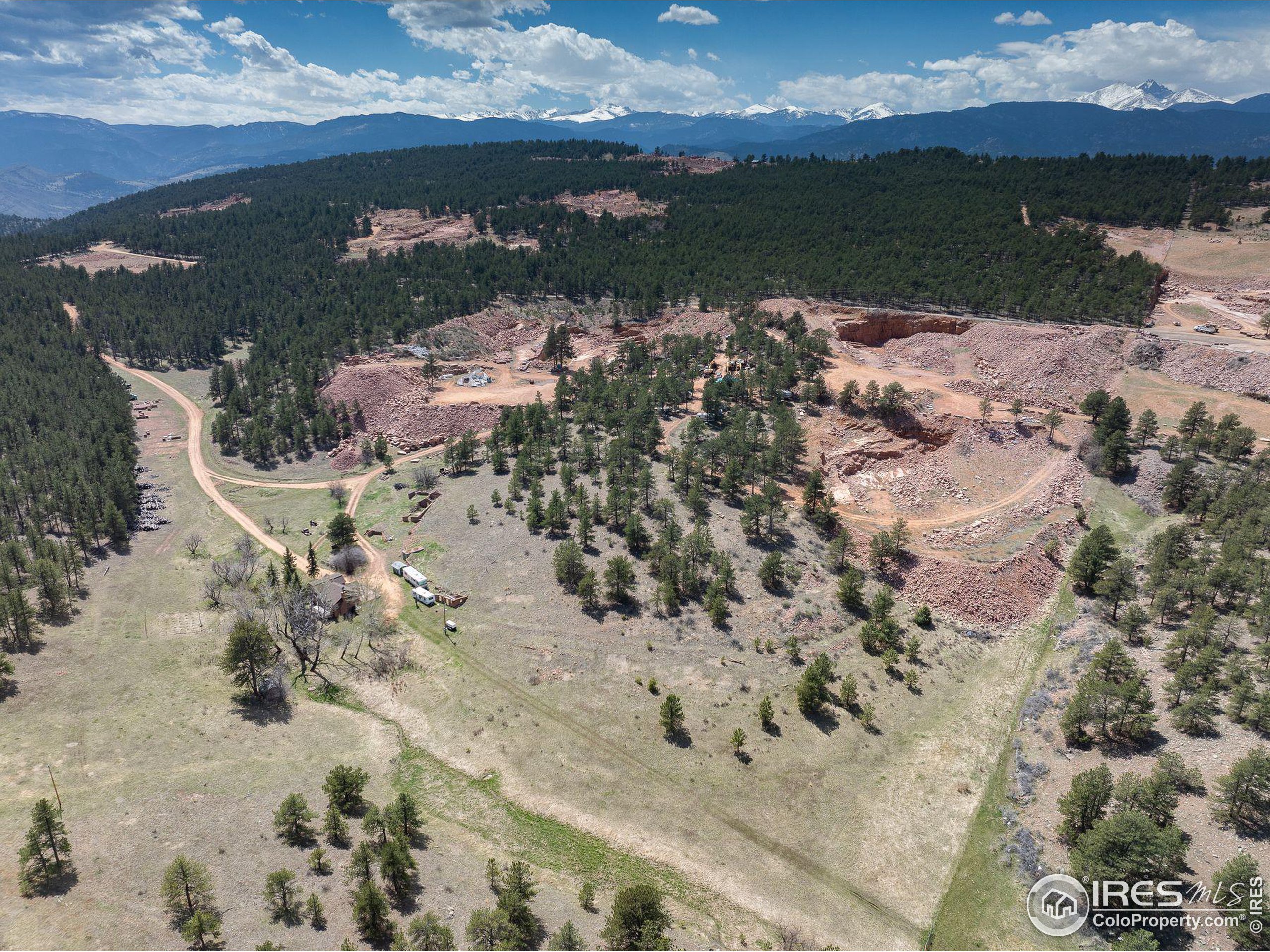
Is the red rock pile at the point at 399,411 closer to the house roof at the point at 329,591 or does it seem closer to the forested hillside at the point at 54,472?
the forested hillside at the point at 54,472

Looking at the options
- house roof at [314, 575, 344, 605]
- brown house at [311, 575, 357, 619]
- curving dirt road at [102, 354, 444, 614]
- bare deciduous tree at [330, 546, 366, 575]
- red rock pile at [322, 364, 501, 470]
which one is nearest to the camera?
brown house at [311, 575, 357, 619]

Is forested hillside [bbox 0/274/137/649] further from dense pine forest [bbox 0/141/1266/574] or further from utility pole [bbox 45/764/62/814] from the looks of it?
utility pole [bbox 45/764/62/814]

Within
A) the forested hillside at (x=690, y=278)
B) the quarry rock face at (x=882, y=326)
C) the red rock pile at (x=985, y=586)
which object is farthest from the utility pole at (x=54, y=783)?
the quarry rock face at (x=882, y=326)

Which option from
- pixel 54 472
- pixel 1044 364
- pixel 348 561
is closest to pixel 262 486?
pixel 54 472

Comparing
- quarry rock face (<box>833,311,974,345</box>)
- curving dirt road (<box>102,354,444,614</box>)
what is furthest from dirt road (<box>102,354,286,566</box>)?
quarry rock face (<box>833,311,974,345</box>)

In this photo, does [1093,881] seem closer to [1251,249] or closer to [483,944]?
[483,944]

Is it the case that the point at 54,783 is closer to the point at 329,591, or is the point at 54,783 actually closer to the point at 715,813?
the point at 329,591

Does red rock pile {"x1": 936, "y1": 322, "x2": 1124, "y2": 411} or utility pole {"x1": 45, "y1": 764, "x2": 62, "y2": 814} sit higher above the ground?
red rock pile {"x1": 936, "y1": 322, "x2": 1124, "y2": 411}

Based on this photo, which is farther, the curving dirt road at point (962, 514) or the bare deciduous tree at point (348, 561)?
the curving dirt road at point (962, 514)
